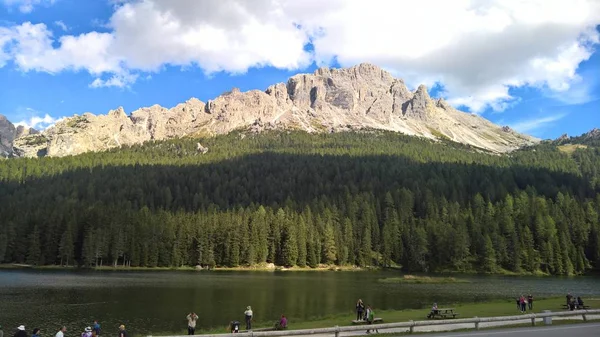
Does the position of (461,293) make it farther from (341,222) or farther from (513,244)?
(341,222)

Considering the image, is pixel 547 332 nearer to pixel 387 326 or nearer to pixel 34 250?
pixel 387 326

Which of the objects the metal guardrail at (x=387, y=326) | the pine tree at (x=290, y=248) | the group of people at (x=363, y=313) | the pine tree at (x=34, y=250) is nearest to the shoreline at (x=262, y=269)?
the pine tree at (x=290, y=248)

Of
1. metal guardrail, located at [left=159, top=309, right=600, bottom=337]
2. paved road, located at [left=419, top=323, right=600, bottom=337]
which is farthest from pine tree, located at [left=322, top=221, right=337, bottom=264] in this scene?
paved road, located at [left=419, top=323, right=600, bottom=337]

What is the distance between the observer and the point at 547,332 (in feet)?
103

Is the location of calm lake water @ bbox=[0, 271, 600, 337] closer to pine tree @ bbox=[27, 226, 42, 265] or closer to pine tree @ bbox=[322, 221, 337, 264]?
pine tree @ bbox=[27, 226, 42, 265]

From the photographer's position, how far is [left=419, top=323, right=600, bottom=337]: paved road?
98.2 feet

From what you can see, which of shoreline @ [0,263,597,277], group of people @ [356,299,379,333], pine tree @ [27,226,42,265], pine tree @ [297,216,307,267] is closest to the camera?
group of people @ [356,299,379,333]

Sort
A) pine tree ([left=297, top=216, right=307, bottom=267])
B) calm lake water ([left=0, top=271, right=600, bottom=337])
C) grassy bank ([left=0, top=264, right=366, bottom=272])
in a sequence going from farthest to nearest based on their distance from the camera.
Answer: pine tree ([left=297, top=216, right=307, bottom=267]), grassy bank ([left=0, top=264, right=366, bottom=272]), calm lake water ([left=0, top=271, right=600, bottom=337])

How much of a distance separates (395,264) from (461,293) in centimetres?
8713

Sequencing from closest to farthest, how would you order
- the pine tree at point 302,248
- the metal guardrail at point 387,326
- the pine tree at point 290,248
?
1. the metal guardrail at point 387,326
2. the pine tree at point 290,248
3. the pine tree at point 302,248

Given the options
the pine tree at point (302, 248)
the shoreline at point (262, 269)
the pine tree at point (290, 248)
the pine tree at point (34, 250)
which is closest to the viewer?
the shoreline at point (262, 269)

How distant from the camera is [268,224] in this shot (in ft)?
538

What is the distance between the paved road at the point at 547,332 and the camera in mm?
29938

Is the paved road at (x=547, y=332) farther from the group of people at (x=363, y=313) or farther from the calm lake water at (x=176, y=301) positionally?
the calm lake water at (x=176, y=301)
